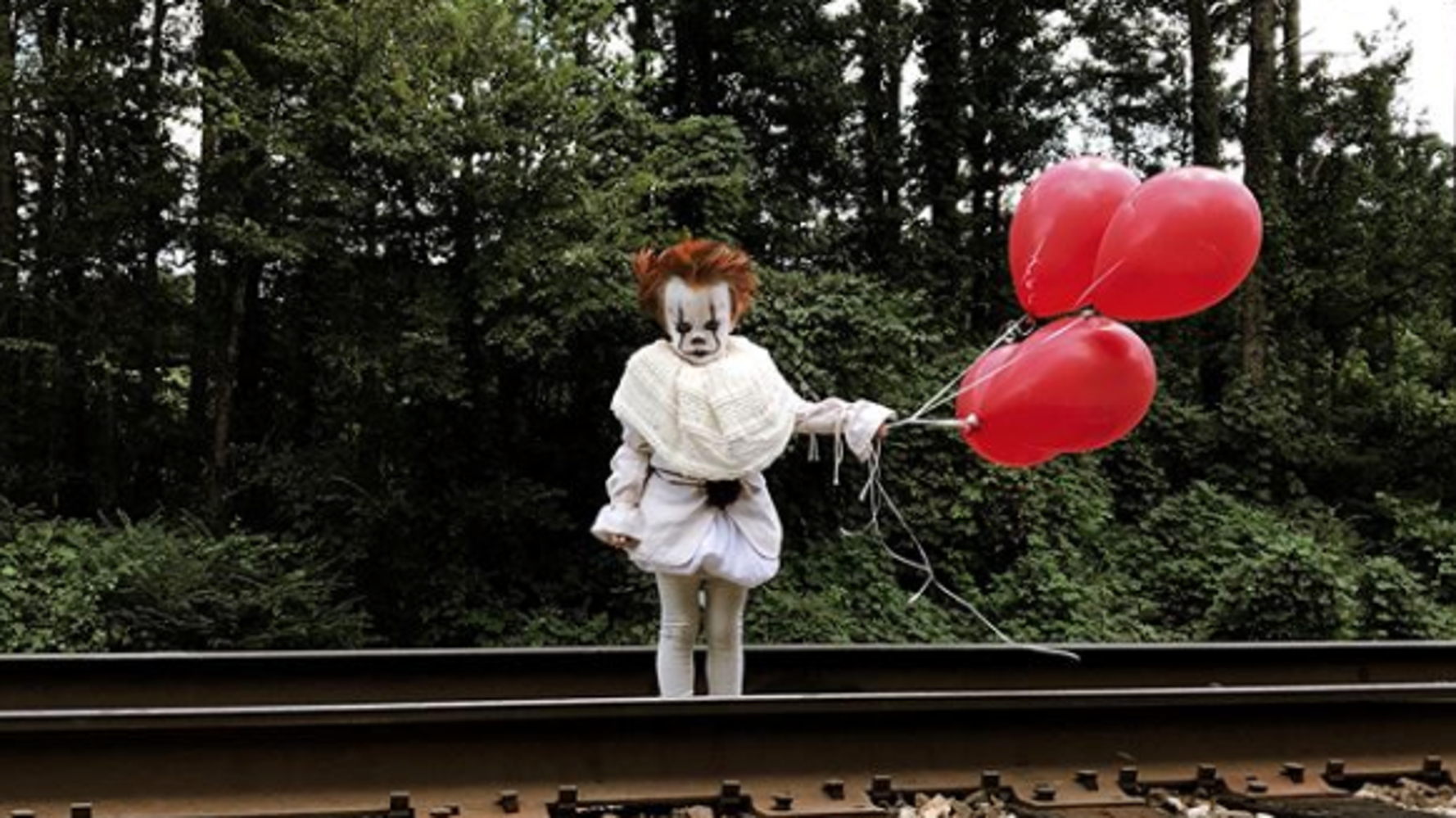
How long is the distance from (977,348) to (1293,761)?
10.5 m

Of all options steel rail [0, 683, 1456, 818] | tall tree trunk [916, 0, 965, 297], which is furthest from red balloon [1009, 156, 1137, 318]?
tall tree trunk [916, 0, 965, 297]

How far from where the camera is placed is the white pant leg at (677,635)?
462cm

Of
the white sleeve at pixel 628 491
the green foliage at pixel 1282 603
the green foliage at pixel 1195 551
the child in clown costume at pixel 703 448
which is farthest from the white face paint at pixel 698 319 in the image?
the green foliage at pixel 1195 551

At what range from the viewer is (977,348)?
14.3m

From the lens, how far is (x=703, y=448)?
443cm

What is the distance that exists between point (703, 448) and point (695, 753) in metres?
1.19

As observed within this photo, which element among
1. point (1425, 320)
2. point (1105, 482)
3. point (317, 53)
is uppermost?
point (317, 53)

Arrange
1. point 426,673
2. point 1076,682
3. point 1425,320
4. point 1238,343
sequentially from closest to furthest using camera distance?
point 426,673 → point 1076,682 → point 1425,320 → point 1238,343

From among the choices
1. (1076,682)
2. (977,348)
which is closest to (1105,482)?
(977,348)

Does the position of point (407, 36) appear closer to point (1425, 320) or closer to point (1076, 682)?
point (1076, 682)

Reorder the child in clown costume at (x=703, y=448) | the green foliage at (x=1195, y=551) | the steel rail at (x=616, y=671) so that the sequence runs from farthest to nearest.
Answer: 1. the green foliage at (x=1195, y=551)
2. the steel rail at (x=616, y=671)
3. the child in clown costume at (x=703, y=448)

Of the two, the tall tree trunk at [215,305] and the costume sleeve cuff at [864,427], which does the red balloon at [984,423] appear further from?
the tall tree trunk at [215,305]

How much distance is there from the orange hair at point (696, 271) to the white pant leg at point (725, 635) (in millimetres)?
987

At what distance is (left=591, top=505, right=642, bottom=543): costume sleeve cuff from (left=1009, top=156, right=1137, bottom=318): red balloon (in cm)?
159
